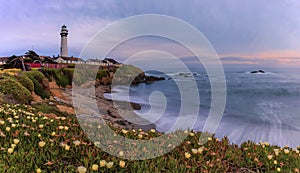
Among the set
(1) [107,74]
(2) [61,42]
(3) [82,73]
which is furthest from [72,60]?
(3) [82,73]

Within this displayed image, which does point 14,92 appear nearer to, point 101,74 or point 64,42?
point 101,74

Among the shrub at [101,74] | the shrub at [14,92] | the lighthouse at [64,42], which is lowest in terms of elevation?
the shrub at [14,92]

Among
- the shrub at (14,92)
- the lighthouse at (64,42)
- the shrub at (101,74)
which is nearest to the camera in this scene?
the shrub at (14,92)

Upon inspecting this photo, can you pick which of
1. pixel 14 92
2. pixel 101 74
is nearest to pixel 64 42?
pixel 101 74

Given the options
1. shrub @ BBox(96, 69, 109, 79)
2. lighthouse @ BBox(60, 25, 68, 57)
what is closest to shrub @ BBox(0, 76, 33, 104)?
shrub @ BBox(96, 69, 109, 79)

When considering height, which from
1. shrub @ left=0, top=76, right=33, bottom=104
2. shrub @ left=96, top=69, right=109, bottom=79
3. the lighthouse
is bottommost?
shrub @ left=0, top=76, right=33, bottom=104

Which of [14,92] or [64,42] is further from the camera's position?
[64,42]

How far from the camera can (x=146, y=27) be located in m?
4.74

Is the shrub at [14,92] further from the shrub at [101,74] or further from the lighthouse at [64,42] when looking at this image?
the lighthouse at [64,42]

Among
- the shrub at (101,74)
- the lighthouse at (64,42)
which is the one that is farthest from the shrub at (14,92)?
the lighthouse at (64,42)

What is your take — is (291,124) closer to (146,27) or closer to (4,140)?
(146,27)

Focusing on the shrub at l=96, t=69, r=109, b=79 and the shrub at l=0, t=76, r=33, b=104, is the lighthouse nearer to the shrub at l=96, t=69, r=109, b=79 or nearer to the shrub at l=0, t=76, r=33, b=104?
the shrub at l=96, t=69, r=109, b=79

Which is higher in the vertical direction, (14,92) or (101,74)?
(101,74)

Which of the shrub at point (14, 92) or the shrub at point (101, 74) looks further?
the shrub at point (101, 74)
